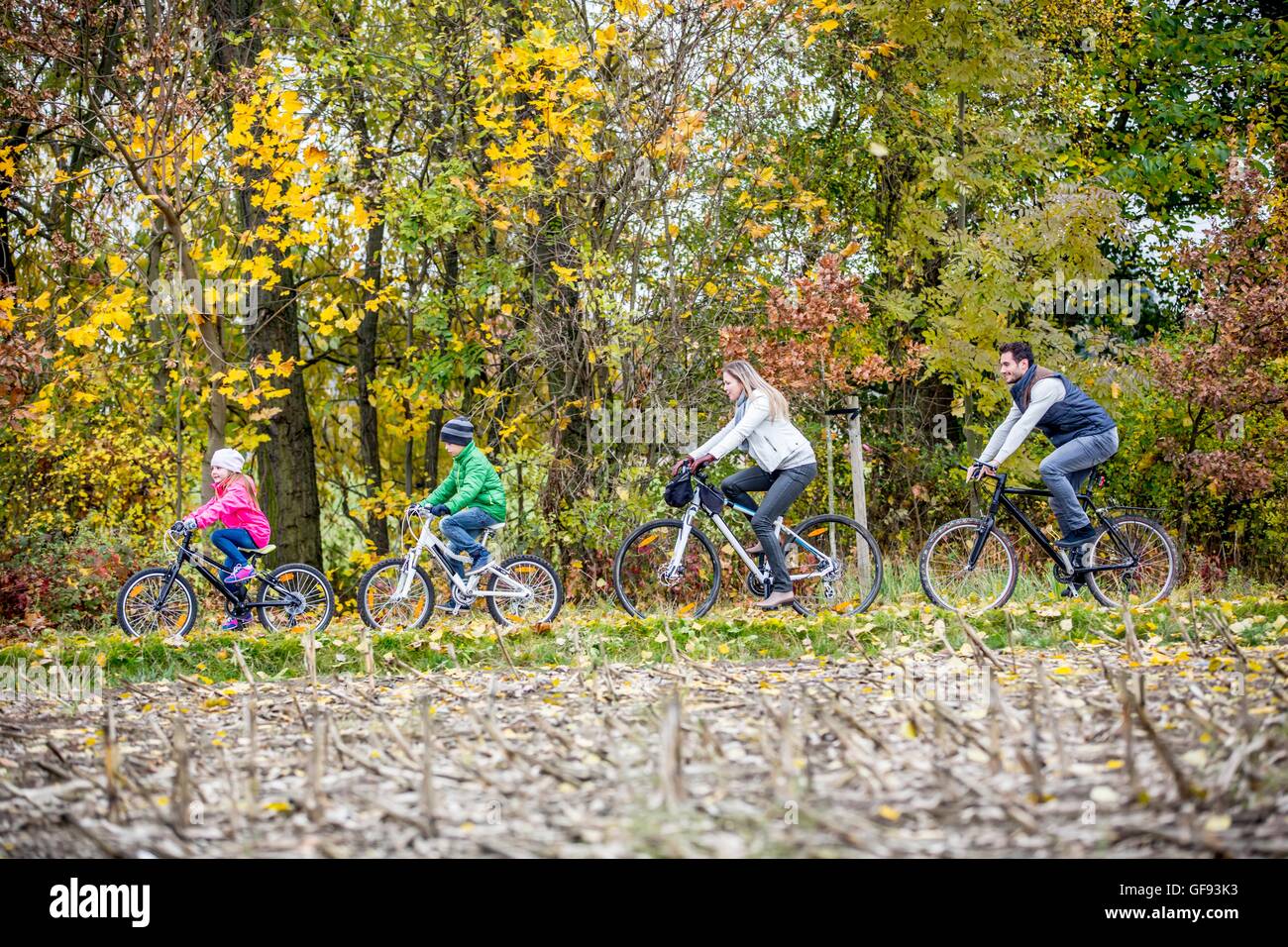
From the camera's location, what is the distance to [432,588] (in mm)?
9109

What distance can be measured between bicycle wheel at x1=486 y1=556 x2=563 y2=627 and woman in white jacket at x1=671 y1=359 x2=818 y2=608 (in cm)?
134

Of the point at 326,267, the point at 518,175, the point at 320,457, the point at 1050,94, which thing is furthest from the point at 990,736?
the point at 320,457

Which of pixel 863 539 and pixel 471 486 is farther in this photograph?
pixel 863 539

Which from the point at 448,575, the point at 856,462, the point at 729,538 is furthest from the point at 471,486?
the point at 856,462

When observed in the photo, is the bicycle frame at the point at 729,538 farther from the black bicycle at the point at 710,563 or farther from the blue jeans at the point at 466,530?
the blue jeans at the point at 466,530

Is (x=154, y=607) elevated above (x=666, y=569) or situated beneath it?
situated beneath

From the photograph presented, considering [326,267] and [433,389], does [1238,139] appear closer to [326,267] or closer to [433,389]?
[433,389]

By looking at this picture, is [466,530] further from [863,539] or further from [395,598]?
[863,539]

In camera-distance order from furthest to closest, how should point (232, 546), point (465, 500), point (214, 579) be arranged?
point (232, 546)
point (214, 579)
point (465, 500)

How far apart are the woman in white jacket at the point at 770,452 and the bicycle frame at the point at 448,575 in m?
1.57

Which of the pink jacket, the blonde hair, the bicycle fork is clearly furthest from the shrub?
the blonde hair

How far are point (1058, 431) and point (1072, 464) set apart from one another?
1.04ft

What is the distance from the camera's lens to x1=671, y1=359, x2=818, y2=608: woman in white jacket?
340 inches

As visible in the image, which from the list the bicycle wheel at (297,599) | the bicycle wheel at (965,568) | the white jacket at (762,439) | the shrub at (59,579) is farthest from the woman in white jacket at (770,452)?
the shrub at (59,579)
